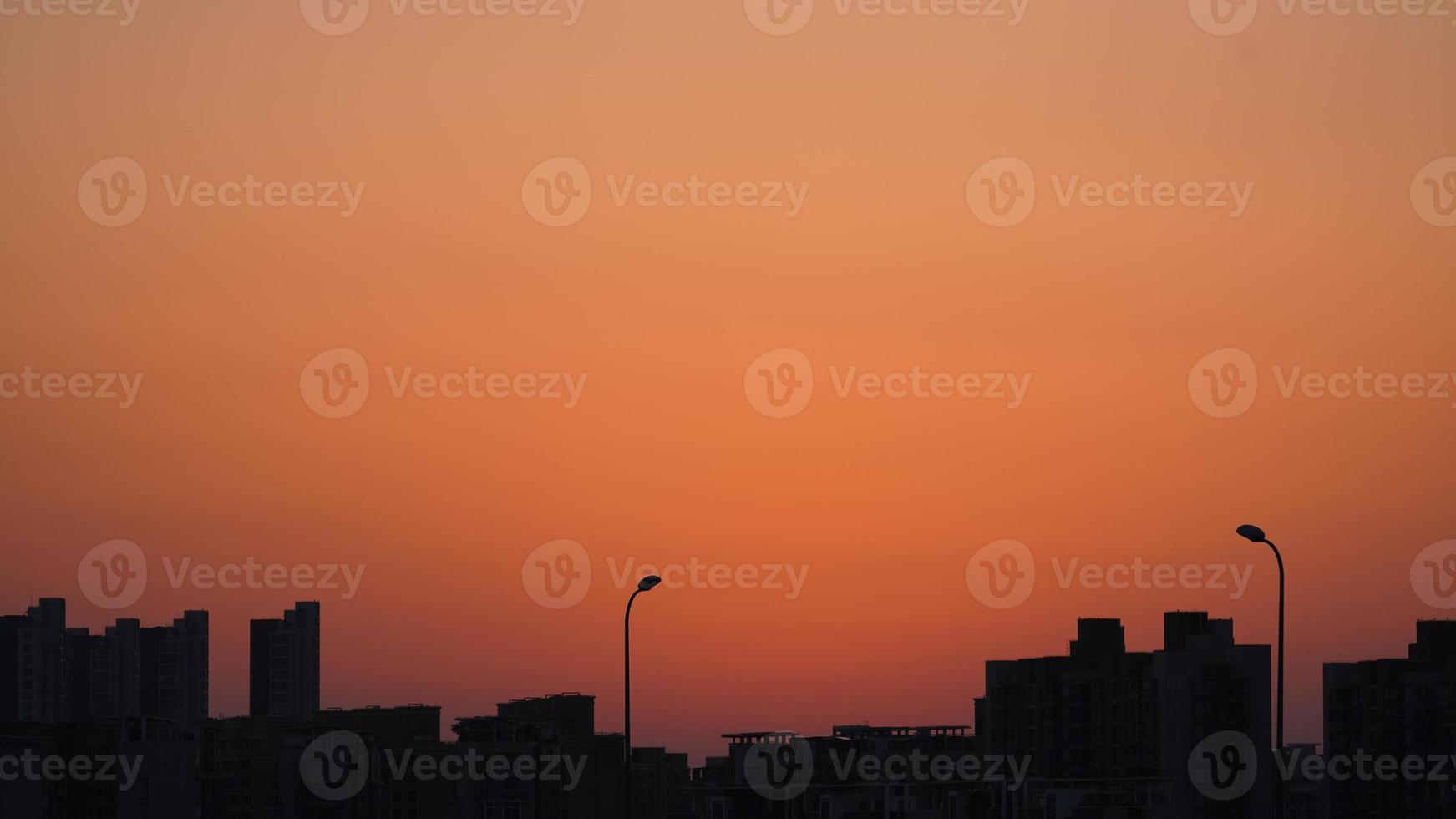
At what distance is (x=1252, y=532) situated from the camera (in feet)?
158

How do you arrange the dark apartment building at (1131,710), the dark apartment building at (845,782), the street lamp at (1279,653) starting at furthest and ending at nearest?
the dark apartment building at (1131,710), the dark apartment building at (845,782), the street lamp at (1279,653)

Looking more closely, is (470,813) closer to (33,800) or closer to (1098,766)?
(33,800)

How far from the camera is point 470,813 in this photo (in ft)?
410

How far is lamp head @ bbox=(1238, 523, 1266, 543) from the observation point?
48.0 metres

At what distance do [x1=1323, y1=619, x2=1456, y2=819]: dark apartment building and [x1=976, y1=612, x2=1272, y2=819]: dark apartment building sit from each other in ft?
18.3

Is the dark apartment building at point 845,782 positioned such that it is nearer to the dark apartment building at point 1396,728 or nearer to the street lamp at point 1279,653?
the dark apartment building at point 1396,728

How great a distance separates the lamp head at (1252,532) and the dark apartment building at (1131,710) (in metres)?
47.7

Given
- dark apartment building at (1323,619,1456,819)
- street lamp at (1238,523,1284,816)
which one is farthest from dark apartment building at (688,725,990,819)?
street lamp at (1238,523,1284,816)

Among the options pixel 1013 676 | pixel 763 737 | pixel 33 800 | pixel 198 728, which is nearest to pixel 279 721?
pixel 198 728

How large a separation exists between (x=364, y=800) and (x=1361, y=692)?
205ft

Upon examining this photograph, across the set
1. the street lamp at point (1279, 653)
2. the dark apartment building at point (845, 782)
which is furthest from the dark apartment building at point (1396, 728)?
the street lamp at point (1279, 653)

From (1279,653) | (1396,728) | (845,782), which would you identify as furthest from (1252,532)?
(1396,728)

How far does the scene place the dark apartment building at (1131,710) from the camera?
115188 mm

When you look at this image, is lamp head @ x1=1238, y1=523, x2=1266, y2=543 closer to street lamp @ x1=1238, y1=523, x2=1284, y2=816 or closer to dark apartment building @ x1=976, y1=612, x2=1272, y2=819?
street lamp @ x1=1238, y1=523, x2=1284, y2=816
